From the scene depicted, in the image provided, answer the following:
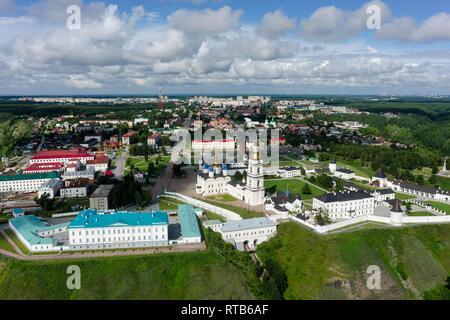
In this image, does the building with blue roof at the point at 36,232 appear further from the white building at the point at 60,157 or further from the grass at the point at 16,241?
the white building at the point at 60,157

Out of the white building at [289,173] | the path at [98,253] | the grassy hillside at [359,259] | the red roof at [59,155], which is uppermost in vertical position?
the red roof at [59,155]

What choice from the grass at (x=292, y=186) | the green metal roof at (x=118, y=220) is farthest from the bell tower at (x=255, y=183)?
the green metal roof at (x=118, y=220)

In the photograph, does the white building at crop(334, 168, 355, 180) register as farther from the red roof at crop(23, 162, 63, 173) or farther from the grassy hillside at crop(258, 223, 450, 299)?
the red roof at crop(23, 162, 63, 173)

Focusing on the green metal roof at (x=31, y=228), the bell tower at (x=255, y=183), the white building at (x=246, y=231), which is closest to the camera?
the green metal roof at (x=31, y=228)

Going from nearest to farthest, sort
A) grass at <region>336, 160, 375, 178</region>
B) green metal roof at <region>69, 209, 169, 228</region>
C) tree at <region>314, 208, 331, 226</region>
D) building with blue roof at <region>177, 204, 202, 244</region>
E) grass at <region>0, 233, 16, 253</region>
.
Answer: grass at <region>0, 233, 16, 253</region> < green metal roof at <region>69, 209, 169, 228</region> < building with blue roof at <region>177, 204, 202, 244</region> < tree at <region>314, 208, 331, 226</region> < grass at <region>336, 160, 375, 178</region>

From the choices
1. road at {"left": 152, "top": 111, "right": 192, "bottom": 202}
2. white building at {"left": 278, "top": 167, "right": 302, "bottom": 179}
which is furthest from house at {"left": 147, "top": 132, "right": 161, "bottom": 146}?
white building at {"left": 278, "top": 167, "right": 302, "bottom": 179}

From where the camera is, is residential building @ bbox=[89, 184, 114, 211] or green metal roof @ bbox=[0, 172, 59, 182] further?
green metal roof @ bbox=[0, 172, 59, 182]

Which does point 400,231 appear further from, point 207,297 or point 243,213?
point 207,297
